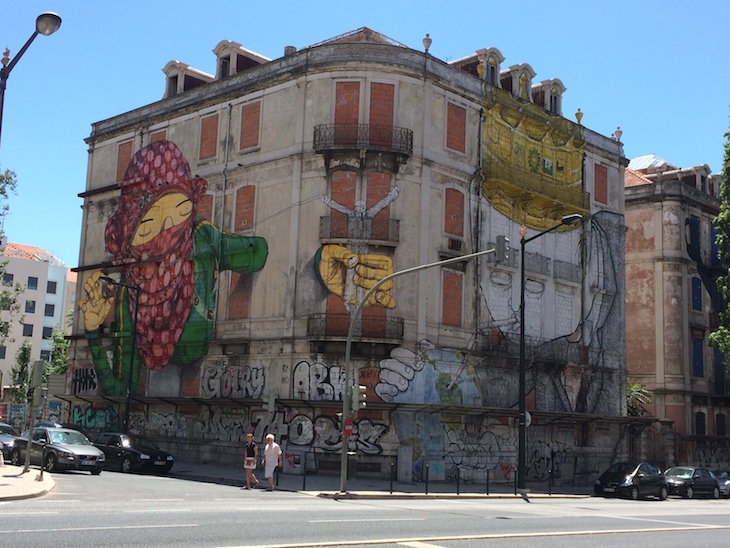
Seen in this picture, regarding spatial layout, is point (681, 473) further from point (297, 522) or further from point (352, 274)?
point (297, 522)

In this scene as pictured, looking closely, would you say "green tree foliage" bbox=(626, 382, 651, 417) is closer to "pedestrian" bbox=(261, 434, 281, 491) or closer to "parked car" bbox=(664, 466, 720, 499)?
"parked car" bbox=(664, 466, 720, 499)

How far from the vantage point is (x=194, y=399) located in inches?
1436

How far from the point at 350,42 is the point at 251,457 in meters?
18.0

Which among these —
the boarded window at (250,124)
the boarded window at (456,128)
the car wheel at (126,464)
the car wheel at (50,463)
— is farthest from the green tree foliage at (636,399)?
the car wheel at (50,463)

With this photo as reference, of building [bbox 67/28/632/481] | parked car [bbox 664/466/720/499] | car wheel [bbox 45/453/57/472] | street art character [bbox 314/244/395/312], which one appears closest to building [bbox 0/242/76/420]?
building [bbox 67/28/632/481]

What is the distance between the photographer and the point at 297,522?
49.0ft

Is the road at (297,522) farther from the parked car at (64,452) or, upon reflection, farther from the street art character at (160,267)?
the street art character at (160,267)

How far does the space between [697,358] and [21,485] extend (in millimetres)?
42042

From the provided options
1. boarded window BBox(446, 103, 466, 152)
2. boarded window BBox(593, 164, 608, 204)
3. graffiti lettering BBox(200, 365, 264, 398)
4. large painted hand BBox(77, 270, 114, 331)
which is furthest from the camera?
boarded window BBox(593, 164, 608, 204)

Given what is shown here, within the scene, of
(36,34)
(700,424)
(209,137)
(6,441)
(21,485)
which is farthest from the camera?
(700,424)

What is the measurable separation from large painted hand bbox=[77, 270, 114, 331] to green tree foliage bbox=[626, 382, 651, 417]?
28.0 metres

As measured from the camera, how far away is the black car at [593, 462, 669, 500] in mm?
32344

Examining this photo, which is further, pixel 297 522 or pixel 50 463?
pixel 50 463

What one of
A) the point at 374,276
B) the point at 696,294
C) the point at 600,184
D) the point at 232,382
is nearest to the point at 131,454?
the point at 232,382
